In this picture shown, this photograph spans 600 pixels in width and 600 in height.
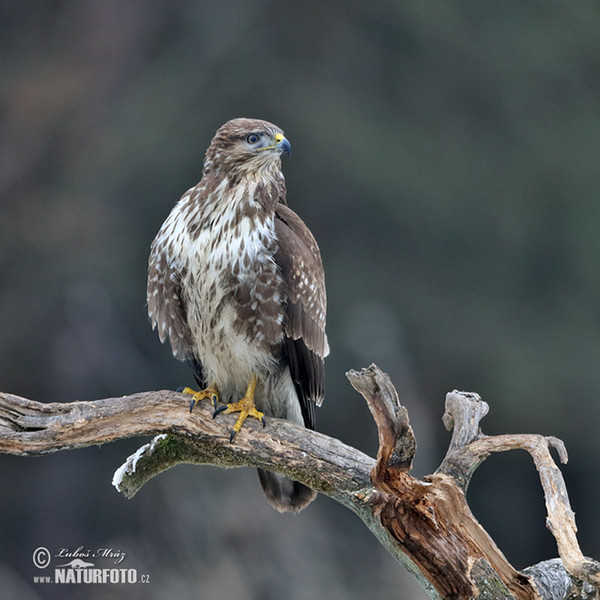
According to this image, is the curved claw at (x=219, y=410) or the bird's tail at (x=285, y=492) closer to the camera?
the curved claw at (x=219, y=410)

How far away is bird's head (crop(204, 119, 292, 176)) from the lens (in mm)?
4113

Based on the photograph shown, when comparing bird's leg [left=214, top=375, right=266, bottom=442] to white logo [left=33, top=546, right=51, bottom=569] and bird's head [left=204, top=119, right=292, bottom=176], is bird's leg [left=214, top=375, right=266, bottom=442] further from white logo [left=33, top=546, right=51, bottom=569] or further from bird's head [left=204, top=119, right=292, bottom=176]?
white logo [left=33, top=546, right=51, bottom=569]

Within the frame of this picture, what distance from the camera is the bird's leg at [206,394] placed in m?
4.02

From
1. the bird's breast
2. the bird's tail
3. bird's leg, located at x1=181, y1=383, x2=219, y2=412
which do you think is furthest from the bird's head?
the bird's tail

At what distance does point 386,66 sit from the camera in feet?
34.5

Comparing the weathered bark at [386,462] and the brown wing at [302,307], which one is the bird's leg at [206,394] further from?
the brown wing at [302,307]

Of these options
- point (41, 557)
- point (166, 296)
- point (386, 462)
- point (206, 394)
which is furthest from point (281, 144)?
point (41, 557)

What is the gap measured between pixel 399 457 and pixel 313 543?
17.7 feet

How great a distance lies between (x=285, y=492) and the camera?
431cm

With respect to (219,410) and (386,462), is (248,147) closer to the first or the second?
(219,410)

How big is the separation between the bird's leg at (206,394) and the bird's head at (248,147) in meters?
0.90

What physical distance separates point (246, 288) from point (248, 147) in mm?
586

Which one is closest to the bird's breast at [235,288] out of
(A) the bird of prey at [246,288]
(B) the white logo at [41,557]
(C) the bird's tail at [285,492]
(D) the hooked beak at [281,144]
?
Answer: (A) the bird of prey at [246,288]

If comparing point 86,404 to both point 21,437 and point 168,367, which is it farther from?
point 168,367
